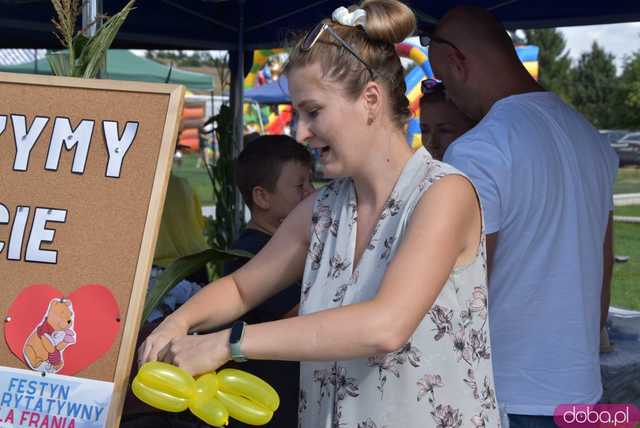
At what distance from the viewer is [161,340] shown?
1669 millimetres

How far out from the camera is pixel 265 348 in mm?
1482

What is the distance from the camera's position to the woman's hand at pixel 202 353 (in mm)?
1503

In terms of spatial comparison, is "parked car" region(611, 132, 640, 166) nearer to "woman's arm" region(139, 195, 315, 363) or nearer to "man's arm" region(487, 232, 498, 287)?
"man's arm" region(487, 232, 498, 287)

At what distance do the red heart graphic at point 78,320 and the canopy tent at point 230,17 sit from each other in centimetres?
200

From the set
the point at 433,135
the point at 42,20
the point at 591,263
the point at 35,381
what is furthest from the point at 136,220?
the point at 42,20

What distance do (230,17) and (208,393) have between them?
12.8 feet

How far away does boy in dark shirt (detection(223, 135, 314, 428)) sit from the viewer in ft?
7.93

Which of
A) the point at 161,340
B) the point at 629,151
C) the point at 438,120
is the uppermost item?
the point at 629,151

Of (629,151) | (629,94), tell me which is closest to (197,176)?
(629,151)

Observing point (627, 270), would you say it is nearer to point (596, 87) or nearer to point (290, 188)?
point (290, 188)

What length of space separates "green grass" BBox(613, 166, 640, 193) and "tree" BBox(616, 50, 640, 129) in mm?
6191

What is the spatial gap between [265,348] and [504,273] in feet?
2.37

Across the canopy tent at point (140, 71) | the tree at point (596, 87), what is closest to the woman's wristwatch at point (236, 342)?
the canopy tent at point (140, 71)

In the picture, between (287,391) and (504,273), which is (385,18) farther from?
(287,391)
